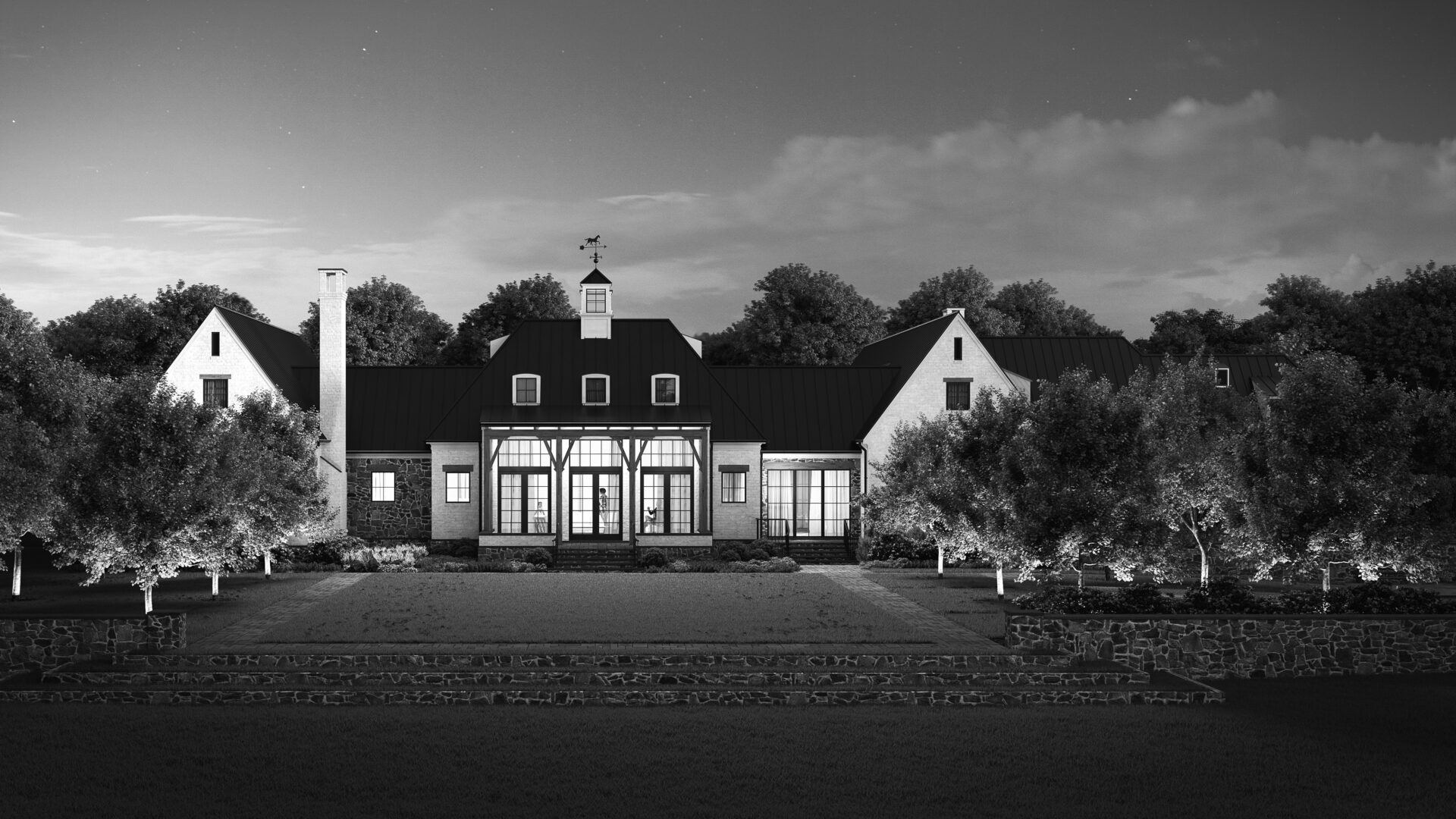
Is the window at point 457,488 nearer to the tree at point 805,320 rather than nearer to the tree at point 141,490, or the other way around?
the tree at point 141,490

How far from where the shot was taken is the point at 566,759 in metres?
14.1

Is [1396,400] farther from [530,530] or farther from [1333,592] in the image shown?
[530,530]

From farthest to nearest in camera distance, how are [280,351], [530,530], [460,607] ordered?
1. [280,351]
2. [530,530]
3. [460,607]

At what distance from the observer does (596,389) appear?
43156 mm

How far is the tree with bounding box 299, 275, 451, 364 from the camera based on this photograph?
62.5m

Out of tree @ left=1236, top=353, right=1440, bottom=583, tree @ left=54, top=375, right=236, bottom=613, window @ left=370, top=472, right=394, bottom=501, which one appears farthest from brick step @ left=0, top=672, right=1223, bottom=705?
window @ left=370, top=472, right=394, bottom=501

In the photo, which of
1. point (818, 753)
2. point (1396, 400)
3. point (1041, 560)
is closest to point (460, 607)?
point (1041, 560)

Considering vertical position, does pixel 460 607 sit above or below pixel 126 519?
below

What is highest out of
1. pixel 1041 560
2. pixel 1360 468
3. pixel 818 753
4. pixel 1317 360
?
pixel 1317 360

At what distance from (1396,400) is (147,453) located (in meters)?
23.2

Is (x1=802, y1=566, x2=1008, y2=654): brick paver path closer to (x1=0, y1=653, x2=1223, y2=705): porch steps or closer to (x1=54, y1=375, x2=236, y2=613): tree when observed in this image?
(x1=0, y1=653, x2=1223, y2=705): porch steps

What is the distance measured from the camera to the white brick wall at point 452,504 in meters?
42.2

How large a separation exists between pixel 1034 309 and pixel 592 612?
52289 millimetres

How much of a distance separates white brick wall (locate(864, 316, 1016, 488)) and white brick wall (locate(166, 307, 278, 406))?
67.5 feet
